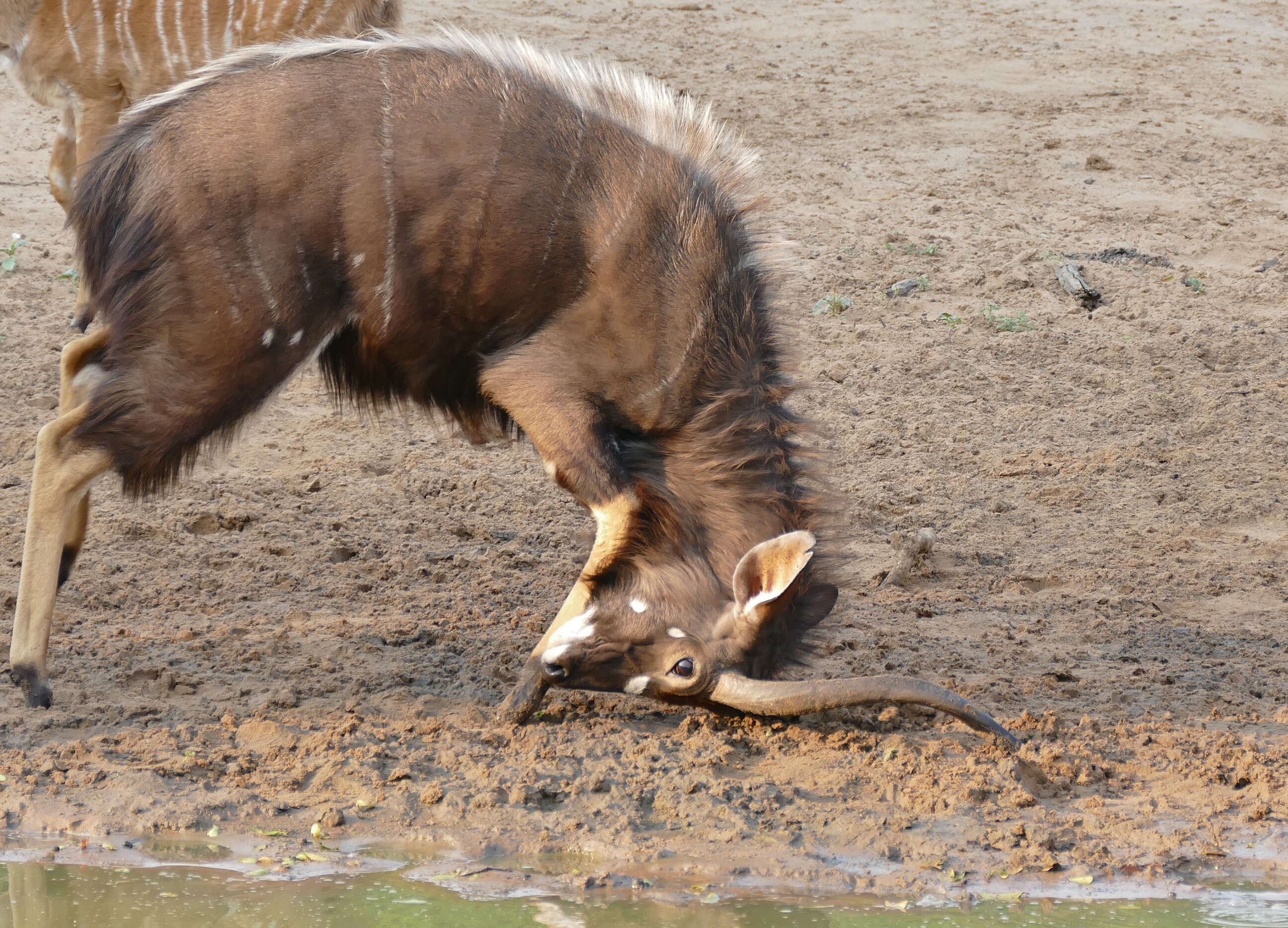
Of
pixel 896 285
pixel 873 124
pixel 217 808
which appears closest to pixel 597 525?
→ pixel 217 808

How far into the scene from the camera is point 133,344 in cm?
443

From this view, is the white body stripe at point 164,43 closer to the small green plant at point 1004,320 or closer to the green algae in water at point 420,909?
the small green plant at point 1004,320

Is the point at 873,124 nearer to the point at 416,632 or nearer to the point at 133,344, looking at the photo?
the point at 416,632

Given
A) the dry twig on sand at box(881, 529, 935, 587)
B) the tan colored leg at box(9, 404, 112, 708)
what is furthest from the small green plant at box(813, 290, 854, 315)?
the tan colored leg at box(9, 404, 112, 708)

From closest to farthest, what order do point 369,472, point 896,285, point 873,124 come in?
point 369,472
point 896,285
point 873,124

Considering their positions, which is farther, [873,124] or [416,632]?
[873,124]

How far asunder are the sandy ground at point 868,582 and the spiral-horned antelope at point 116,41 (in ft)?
3.02

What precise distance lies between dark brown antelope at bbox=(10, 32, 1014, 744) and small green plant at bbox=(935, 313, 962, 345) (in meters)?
3.49

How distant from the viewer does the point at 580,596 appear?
15.1ft

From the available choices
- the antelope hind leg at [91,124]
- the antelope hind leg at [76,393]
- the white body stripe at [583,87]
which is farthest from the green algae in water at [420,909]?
the antelope hind leg at [91,124]

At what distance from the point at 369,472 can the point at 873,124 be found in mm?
5287

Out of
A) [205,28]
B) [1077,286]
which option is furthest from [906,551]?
[205,28]

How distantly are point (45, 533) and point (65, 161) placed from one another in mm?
3876

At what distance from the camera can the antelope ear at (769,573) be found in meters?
4.26
